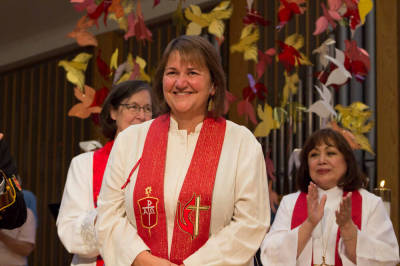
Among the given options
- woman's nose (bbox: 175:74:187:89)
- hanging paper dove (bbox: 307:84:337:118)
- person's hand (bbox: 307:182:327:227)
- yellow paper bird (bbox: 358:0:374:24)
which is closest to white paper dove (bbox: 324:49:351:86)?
hanging paper dove (bbox: 307:84:337:118)

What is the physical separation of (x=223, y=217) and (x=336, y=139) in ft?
5.52

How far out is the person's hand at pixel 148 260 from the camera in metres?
2.19

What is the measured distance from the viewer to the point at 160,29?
697 cm

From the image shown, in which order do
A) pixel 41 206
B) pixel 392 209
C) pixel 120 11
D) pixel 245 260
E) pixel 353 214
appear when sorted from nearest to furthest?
pixel 245 260, pixel 353 214, pixel 120 11, pixel 392 209, pixel 41 206

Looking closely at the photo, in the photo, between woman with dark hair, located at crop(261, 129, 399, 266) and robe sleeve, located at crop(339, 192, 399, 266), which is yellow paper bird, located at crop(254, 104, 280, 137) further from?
robe sleeve, located at crop(339, 192, 399, 266)

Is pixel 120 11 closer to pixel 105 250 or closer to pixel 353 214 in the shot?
pixel 353 214

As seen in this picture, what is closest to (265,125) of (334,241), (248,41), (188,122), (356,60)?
(248,41)

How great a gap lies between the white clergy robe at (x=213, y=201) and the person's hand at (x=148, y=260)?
17 mm

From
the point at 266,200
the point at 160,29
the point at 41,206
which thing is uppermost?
the point at 160,29

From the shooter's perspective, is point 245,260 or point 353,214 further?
point 353,214

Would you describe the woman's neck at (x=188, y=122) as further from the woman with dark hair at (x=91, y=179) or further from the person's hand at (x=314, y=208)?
the person's hand at (x=314, y=208)

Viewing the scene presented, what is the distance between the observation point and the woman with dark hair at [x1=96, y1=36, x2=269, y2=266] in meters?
2.25

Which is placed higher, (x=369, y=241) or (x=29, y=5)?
(x=29, y=5)

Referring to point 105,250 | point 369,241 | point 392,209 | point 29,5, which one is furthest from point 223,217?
point 29,5
